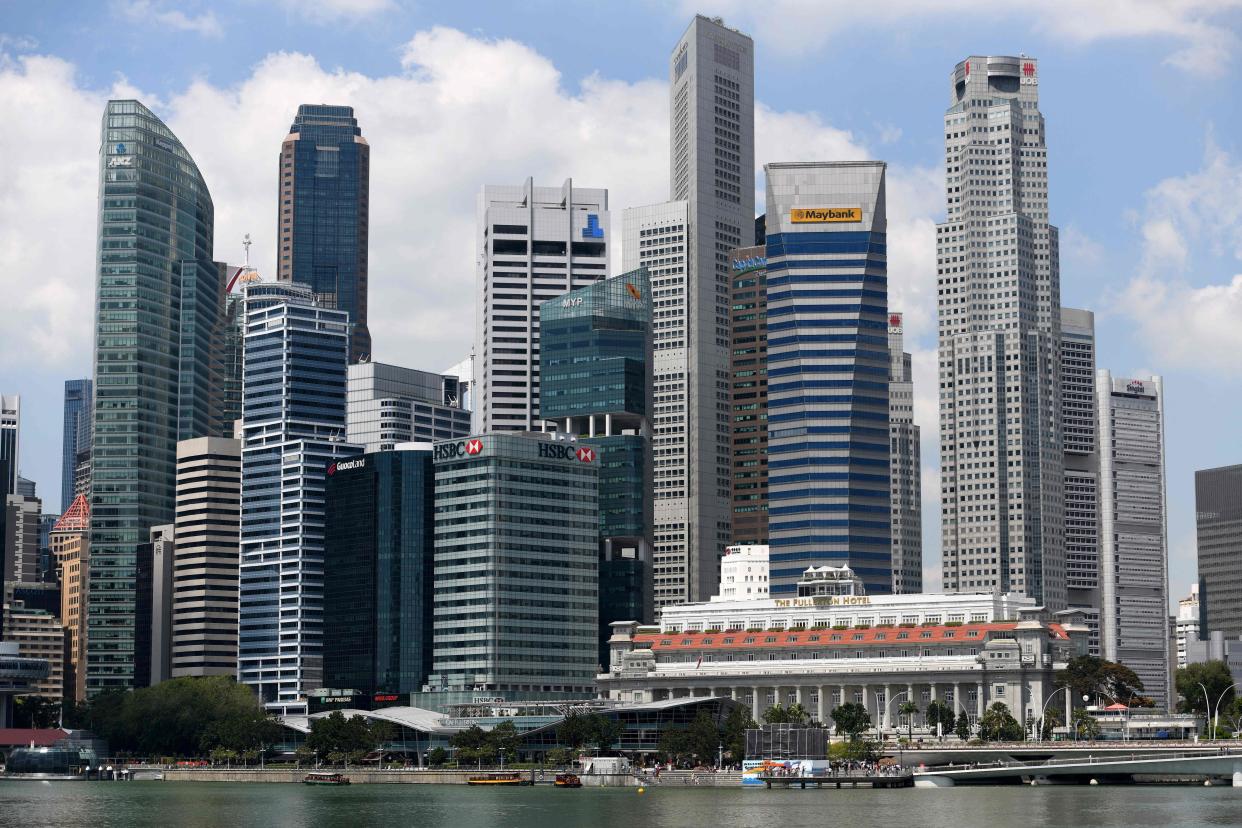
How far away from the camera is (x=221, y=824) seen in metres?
192

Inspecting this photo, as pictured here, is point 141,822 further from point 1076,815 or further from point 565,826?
point 1076,815

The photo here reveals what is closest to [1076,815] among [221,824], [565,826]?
[565,826]

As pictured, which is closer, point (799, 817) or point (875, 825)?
point (875, 825)

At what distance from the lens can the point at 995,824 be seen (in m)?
180

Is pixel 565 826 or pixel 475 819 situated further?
pixel 475 819

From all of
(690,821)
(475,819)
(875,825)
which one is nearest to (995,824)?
(875,825)

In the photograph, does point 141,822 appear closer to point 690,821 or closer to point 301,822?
point 301,822

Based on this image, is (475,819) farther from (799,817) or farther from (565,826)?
(799,817)

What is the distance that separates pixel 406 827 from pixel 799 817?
3853cm

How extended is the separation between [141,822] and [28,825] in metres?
11.1

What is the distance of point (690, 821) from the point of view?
18912 cm

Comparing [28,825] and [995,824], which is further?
[28,825]

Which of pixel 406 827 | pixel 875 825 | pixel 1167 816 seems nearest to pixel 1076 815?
pixel 1167 816

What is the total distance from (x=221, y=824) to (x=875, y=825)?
208 feet
